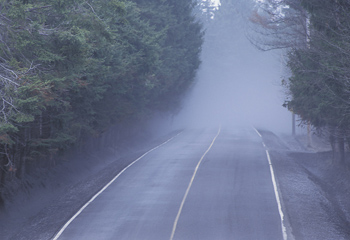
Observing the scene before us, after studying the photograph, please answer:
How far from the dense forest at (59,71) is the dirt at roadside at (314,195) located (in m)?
8.52

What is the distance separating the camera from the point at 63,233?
1441 centimetres

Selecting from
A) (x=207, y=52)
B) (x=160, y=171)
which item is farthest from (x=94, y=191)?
(x=207, y=52)

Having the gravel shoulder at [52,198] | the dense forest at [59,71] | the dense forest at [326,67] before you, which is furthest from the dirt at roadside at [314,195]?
the dense forest at [59,71]

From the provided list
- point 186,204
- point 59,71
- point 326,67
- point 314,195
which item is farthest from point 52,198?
point 326,67

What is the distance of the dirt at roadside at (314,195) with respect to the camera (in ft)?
48.2

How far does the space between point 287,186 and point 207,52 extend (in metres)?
93.3

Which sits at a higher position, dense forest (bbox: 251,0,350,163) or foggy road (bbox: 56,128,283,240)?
dense forest (bbox: 251,0,350,163)

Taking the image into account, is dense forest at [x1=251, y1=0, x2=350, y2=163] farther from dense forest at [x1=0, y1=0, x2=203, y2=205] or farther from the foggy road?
dense forest at [x1=0, y1=0, x2=203, y2=205]

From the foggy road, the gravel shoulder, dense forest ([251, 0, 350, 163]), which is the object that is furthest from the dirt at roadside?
the gravel shoulder

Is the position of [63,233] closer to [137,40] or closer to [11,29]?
[11,29]

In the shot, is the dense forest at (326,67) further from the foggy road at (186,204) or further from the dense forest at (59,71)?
the dense forest at (59,71)

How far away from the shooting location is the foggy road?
1423 centimetres

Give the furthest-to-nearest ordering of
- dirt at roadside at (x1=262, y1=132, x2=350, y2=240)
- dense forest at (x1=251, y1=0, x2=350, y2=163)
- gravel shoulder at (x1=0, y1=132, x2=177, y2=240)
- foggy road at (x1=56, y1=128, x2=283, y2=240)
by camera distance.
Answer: dense forest at (x1=251, y1=0, x2=350, y2=163) < gravel shoulder at (x1=0, y1=132, x2=177, y2=240) < dirt at roadside at (x1=262, y1=132, x2=350, y2=240) < foggy road at (x1=56, y1=128, x2=283, y2=240)

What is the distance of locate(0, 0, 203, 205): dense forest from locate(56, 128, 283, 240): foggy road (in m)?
3.15
